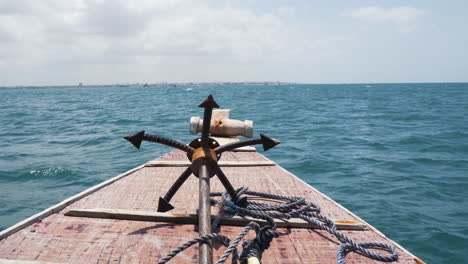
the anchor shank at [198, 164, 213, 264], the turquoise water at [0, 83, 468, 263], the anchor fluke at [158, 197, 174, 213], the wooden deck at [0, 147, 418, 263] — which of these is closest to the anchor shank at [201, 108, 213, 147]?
the anchor shank at [198, 164, 213, 264]

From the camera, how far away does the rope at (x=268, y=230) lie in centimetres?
172

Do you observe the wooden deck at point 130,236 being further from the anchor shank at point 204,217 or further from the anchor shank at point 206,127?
the anchor shank at point 206,127

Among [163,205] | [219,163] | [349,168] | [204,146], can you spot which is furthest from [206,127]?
[349,168]

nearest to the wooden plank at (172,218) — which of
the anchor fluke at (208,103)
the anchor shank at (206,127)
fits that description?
the anchor shank at (206,127)

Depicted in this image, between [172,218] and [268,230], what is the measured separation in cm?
80

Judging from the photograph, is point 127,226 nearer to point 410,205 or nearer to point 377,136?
point 410,205

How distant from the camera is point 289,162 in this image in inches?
361

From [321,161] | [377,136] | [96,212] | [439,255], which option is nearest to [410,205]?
[439,255]

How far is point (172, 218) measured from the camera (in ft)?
7.61

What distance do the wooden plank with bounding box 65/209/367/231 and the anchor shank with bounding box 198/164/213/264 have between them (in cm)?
42

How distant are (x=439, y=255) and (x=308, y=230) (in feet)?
11.0

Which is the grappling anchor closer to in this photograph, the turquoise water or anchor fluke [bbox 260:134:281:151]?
anchor fluke [bbox 260:134:281:151]

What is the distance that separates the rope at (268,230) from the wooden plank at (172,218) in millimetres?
52

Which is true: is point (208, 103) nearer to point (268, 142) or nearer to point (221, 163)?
point (268, 142)
